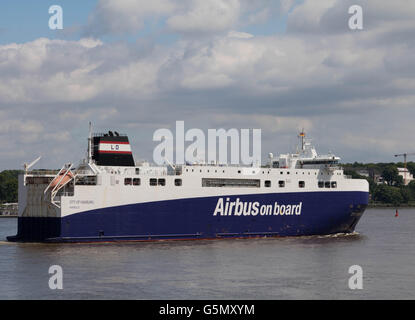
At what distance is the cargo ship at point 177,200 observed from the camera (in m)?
38.8

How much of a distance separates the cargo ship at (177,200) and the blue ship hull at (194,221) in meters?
0.06

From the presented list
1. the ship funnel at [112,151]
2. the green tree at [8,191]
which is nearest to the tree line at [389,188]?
the green tree at [8,191]

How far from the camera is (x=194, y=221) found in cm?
4131

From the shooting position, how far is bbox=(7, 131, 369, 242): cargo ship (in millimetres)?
38844

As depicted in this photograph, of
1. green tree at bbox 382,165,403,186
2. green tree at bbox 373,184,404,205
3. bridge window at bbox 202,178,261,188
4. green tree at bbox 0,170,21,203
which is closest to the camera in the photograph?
bridge window at bbox 202,178,261,188

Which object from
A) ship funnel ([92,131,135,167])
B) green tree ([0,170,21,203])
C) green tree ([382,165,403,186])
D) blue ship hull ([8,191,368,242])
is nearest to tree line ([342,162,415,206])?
green tree ([382,165,403,186])

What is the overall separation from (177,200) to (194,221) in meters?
1.75

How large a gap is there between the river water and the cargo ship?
1.01 metres

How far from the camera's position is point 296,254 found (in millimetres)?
36562

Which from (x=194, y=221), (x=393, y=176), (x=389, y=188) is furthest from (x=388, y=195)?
(x=194, y=221)

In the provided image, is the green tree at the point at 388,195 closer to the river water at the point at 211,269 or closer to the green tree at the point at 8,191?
the green tree at the point at 8,191

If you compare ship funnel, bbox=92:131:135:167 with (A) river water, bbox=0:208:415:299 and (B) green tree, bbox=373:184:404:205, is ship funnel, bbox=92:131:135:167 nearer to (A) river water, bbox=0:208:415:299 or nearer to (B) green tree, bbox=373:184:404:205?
(A) river water, bbox=0:208:415:299
